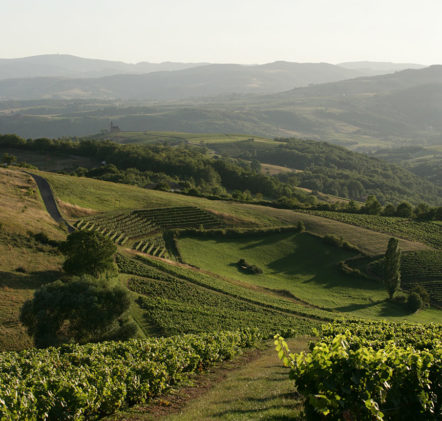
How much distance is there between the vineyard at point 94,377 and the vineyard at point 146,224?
44.2 m

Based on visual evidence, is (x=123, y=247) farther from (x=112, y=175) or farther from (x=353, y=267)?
(x=112, y=175)

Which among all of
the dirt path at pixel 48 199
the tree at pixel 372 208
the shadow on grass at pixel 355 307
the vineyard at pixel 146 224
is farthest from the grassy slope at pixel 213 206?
the shadow on grass at pixel 355 307

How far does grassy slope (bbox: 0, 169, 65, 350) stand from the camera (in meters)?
41.5

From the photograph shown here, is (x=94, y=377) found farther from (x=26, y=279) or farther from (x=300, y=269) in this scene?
(x=300, y=269)

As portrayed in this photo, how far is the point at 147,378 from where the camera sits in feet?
70.4

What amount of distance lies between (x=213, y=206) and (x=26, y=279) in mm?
54936

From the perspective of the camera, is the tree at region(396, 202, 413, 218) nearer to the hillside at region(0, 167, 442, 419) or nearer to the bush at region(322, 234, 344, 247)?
the hillside at region(0, 167, 442, 419)

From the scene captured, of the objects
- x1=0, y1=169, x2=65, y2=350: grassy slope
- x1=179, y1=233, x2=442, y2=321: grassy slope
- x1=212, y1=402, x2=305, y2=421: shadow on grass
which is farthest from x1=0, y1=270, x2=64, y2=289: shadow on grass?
x1=212, y1=402, x2=305, y2=421: shadow on grass

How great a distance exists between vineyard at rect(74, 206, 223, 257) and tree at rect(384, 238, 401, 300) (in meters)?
36.8

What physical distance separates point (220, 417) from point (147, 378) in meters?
6.58

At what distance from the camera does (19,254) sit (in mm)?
56562

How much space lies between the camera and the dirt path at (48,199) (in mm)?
76000

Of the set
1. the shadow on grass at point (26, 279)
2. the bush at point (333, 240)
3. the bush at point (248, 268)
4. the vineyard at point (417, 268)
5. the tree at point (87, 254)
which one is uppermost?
the tree at point (87, 254)

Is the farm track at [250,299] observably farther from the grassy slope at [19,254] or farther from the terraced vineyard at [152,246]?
the grassy slope at [19,254]
